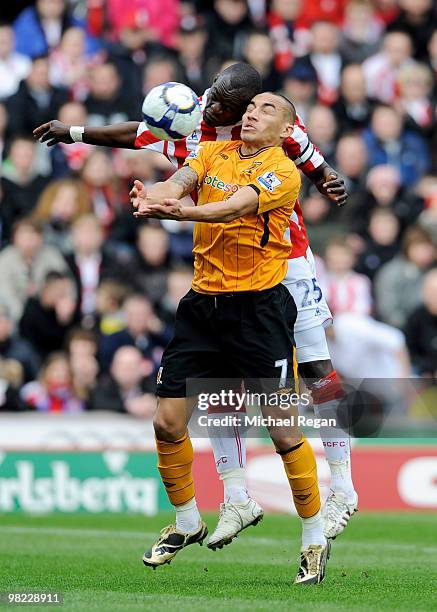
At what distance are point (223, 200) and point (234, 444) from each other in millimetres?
1881

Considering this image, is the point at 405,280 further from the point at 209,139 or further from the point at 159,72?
the point at 209,139

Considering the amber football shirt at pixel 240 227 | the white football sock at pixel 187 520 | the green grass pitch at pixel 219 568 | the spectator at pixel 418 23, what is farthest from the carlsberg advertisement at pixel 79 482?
the spectator at pixel 418 23

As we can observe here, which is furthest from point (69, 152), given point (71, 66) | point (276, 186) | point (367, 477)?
point (276, 186)

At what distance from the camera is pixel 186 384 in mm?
8266

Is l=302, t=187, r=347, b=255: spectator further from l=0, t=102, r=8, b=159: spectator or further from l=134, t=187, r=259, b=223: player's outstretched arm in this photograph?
l=134, t=187, r=259, b=223: player's outstretched arm

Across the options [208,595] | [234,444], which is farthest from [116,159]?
[208,595]

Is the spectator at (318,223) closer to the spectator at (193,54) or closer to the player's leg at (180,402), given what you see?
the spectator at (193,54)

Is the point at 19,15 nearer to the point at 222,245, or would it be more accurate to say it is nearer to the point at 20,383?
the point at 20,383

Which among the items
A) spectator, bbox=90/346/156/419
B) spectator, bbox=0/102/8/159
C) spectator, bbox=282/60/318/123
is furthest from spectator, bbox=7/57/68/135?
spectator, bbox=90/346/156/419

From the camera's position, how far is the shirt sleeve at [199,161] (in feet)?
26.6

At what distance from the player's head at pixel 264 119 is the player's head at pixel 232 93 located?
0.09 meters

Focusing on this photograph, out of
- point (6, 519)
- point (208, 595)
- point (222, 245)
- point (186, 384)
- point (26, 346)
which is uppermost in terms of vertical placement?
point (222, 245)

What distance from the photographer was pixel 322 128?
16391 mm

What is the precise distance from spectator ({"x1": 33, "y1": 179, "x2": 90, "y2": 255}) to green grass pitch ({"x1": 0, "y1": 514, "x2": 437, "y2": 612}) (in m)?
3.96
